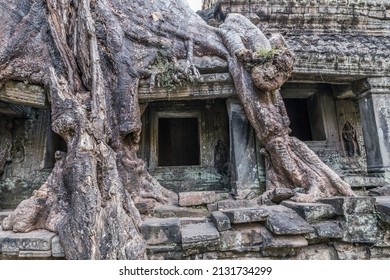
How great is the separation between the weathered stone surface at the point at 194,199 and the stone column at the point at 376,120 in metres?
2.96

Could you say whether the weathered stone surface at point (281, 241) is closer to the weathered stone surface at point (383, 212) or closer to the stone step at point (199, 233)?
the stone step at point (199, 233)

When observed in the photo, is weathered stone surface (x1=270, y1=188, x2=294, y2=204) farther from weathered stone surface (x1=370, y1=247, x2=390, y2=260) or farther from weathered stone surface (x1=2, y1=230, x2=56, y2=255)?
weathered stone surface (x1=2, y1=230, x2=56, y2=255)

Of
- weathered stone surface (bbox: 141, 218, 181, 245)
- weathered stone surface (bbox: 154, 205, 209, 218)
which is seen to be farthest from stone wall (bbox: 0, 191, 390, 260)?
weathered stone surface (bbox: 154, 205, 209, 218)

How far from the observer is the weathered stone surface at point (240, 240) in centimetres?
Result: 230

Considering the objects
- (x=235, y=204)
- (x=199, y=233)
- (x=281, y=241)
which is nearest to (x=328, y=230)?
(x=281, y=241)

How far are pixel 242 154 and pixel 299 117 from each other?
3100mm

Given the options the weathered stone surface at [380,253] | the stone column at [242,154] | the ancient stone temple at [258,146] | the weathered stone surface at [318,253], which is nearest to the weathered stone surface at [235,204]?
the ancient stone temple at [258,146]

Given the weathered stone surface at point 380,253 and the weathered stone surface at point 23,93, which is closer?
the weathered stone surface at point 380,253

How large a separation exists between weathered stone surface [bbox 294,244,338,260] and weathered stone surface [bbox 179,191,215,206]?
1.37m

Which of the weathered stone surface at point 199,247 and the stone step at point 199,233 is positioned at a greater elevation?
the stone step at point 199,233

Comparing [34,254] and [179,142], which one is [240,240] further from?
[179,142]

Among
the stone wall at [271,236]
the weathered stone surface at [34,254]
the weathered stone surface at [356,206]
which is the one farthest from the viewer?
the weathered stone surface at [356,206]

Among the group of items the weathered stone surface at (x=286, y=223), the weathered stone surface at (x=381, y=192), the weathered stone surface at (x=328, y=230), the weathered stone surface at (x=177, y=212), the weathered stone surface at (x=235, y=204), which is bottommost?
the weathered stone surface at (x=328, y=230)

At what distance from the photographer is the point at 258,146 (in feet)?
13.0
